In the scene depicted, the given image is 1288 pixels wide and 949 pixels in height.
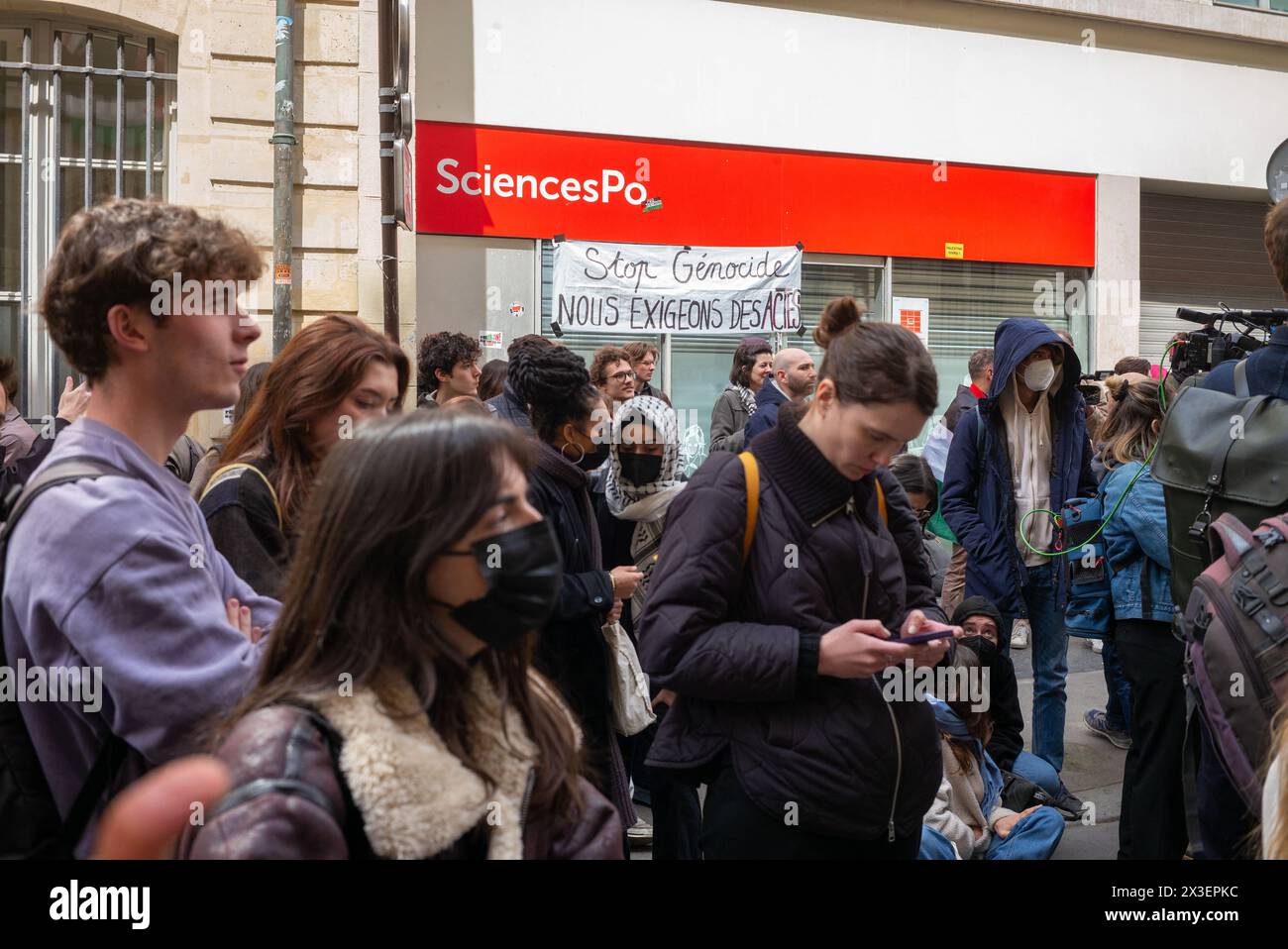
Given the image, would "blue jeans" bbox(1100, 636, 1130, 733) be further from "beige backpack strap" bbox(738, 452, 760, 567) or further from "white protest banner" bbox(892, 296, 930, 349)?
"white protest banner" bbox(892, 296, 930, 349)

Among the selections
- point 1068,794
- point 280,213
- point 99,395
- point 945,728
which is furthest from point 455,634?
point 280,213

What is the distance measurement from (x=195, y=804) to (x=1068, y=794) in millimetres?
5187

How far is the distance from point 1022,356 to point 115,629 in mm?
A: 4573

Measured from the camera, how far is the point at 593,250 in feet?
36.4

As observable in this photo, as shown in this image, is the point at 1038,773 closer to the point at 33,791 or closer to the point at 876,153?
the point at 33,791

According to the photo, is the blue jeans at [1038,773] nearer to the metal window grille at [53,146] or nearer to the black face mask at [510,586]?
the black face mask at [510,586]

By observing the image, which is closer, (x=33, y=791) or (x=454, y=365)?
(x=33, y=791)

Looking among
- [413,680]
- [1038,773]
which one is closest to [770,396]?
[1038,773]

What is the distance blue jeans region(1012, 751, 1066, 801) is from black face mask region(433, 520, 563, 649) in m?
4.24

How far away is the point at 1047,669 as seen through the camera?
5836 mm

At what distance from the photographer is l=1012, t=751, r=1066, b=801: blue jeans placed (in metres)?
5.44

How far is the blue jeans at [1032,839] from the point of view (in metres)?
4.72

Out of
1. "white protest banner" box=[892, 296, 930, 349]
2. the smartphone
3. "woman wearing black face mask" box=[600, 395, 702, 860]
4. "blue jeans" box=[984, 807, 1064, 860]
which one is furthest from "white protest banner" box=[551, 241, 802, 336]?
the smartphone
